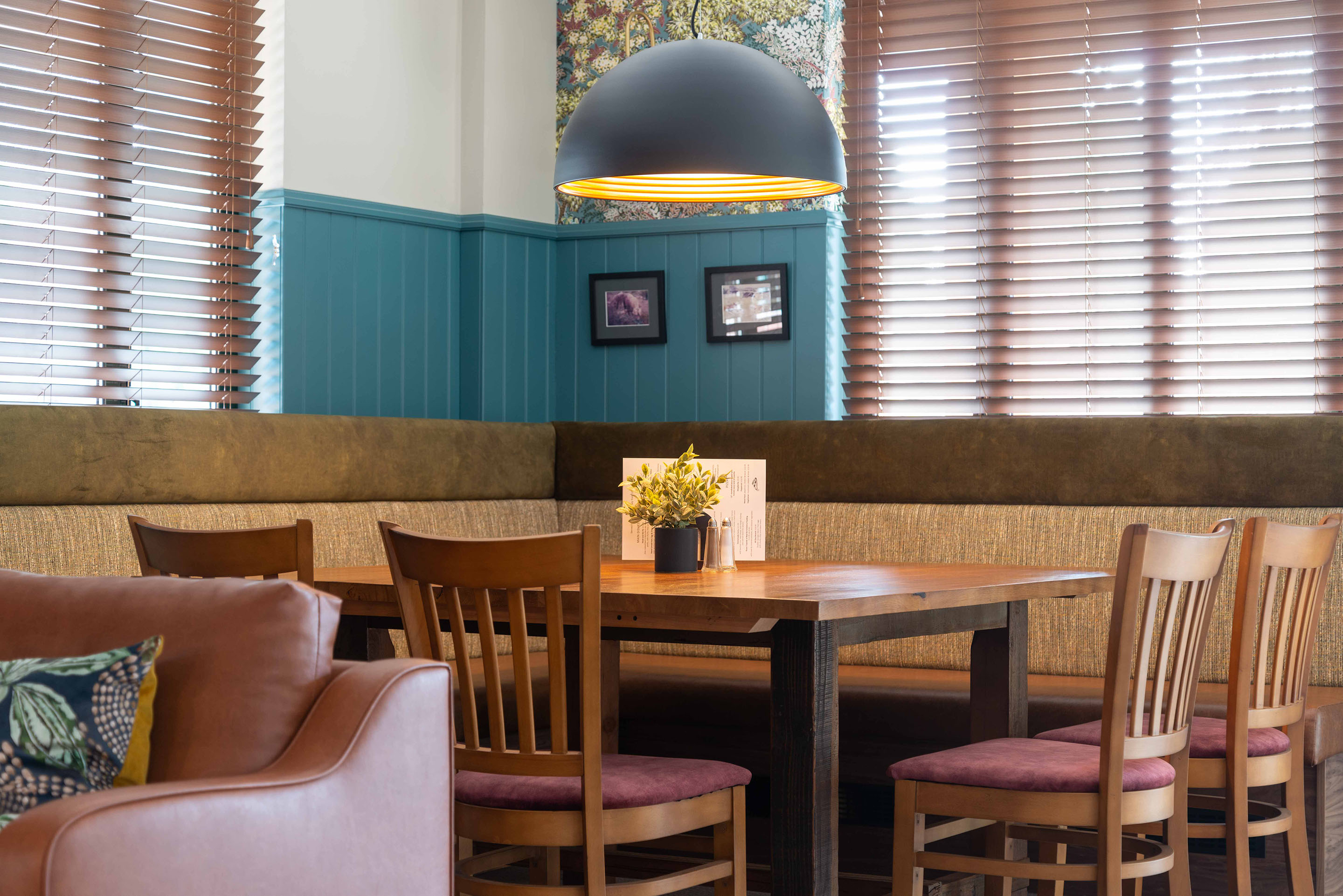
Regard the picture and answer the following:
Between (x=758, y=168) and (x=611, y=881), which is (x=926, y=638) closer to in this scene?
(x=611, y=881)

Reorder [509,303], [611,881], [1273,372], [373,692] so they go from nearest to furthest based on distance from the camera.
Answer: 1. [373,692]
2. [611,881]
3. [1273,372]
4. [509,303]

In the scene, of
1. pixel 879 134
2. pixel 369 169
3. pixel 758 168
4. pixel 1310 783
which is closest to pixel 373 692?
pixel 758 168

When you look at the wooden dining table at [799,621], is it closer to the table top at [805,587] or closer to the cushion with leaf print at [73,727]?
the table top at [805,587]

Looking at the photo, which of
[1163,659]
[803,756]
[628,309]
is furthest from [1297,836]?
[628,309]

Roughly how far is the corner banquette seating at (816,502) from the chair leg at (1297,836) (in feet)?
0.56

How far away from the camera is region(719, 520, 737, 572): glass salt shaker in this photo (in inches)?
120

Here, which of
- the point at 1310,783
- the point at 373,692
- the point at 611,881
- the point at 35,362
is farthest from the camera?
the point at 35,362

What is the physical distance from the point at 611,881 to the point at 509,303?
2.13m

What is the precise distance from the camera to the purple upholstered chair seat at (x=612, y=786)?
2.24m

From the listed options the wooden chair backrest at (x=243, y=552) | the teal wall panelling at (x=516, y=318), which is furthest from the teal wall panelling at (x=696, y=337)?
the wooden chair backrest at (x=243, y=552)

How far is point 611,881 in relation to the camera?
352 centimetres

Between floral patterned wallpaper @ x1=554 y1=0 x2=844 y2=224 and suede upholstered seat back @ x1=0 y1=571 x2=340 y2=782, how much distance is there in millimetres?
2752

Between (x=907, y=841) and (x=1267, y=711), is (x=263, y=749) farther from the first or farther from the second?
(x=1267, y=711)

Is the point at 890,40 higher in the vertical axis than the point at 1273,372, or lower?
higher
